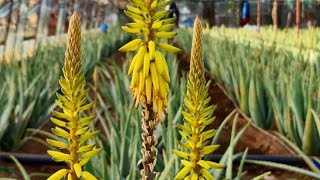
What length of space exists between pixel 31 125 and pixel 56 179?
2.48m

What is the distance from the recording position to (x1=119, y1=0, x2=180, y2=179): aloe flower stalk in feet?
2.04

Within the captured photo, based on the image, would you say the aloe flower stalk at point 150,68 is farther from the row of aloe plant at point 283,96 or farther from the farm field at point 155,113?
the row of aloe plant at point 283,96

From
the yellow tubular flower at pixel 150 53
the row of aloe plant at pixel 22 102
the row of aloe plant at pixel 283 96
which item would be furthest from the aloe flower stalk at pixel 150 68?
the row of aloe plant at pixel 22 102

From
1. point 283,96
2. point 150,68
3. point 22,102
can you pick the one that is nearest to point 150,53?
point 150,68

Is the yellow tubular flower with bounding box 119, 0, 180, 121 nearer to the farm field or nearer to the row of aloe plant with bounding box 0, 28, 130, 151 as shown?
the farm field

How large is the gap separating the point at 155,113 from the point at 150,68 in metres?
0.05

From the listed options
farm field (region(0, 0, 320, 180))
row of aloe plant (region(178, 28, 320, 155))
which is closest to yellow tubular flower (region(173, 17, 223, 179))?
farm field (region(0, 0, 320, 180))

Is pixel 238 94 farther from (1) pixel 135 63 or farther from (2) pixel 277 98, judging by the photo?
(1) pixel 135 63

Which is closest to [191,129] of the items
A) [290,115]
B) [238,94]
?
[290,115]

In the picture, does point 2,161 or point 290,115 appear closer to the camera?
point 2,161

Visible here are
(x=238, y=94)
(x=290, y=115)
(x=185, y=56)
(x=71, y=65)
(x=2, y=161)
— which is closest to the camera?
(x=71, y=65)

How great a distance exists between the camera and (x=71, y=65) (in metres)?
0.56

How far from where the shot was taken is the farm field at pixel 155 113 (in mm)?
612

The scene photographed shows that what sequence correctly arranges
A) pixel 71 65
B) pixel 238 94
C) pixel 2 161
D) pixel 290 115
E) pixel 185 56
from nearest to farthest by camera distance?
1. pixel 71 65
2. pixel 2 161
3. pixel 290 115
4. pixel 238 94
5. pixel 185 56
